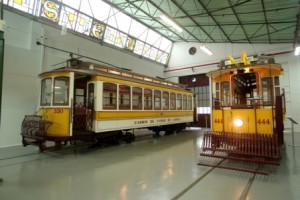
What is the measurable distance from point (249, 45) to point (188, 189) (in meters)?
14.1

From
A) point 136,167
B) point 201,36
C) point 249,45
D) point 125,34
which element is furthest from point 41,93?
point 249,45

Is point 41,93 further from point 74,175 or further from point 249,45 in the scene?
point 249,45

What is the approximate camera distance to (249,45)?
48.2 ft

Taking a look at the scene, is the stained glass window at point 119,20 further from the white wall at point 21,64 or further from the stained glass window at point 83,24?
the white wall at point 21,64

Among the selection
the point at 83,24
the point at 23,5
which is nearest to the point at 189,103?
the point at 83,24

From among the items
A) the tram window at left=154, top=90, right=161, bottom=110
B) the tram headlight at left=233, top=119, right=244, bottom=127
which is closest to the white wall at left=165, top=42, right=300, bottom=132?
the tram window at left=154, top=90, right=161, bottom=110

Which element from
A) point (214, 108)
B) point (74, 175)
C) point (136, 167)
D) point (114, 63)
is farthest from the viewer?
point (114, 63)

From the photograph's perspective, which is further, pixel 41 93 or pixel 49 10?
pixel 49 10

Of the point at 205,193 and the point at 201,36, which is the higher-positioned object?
the point at 201,36

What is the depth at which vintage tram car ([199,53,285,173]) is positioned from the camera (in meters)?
4.80

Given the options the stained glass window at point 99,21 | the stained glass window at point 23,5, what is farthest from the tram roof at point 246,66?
the stained glass window at point 23,5

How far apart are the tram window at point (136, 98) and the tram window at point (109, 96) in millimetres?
1090

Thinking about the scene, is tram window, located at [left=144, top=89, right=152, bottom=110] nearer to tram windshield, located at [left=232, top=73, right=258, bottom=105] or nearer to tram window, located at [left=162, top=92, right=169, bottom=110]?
tram window, located at [left=162, top=92, right=169, bottom=110]

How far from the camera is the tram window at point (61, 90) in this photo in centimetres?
641
